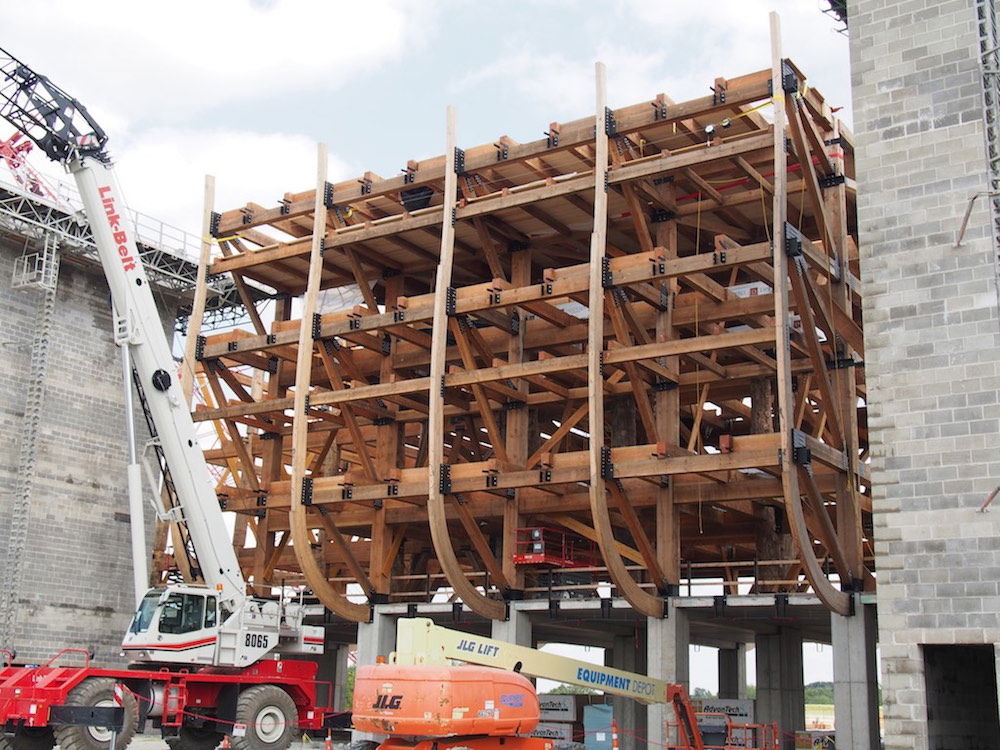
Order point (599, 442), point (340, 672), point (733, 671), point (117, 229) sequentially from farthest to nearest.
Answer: point (733, 671) < point (340, 672) < point (117, 229) < point (599, 442)

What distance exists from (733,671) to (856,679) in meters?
23.0

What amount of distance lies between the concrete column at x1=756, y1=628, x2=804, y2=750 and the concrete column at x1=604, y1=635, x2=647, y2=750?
3.95 metres

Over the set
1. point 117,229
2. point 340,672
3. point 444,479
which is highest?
point 117,229

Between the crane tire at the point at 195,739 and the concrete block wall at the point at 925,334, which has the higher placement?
the concrete block wall at the point at 925,334

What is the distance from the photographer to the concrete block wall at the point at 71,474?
38.6 meters

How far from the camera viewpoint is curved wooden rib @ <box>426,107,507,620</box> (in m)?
31.2

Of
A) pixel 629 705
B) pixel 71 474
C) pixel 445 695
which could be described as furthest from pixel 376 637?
pixel 445 695

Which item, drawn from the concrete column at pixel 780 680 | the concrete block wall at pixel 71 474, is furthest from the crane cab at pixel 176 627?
the concrete column at pixel 780 680

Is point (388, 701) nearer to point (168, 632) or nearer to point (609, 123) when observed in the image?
point (168, 632)

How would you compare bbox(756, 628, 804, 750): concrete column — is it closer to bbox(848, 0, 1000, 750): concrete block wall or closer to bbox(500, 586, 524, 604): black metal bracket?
bbox(500, 586, 524, 604): black metal bracket

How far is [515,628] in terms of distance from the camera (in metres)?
32.1

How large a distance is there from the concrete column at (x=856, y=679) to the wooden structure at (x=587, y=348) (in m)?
0.70

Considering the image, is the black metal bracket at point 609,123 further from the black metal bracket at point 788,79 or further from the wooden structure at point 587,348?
the black metal bracket at point 788,79

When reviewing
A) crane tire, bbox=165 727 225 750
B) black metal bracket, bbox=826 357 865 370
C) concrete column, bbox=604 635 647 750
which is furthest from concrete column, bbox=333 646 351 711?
black metal bracket, bbox=826 357 865 370
